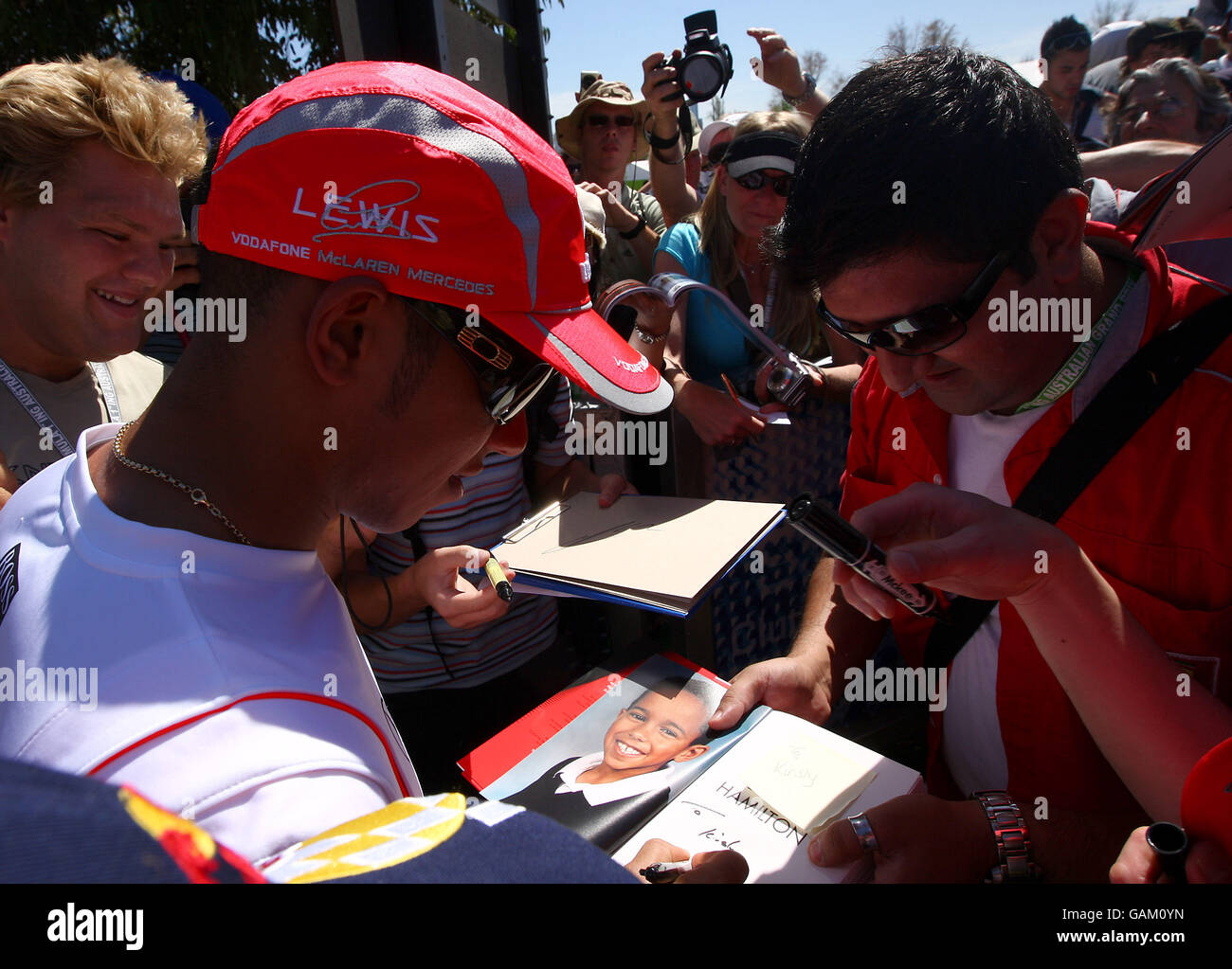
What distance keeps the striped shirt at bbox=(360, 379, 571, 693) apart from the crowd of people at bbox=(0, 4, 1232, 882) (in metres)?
0.01

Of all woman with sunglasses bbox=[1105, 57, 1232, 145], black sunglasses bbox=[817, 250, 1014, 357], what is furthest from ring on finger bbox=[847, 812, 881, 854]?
woman with sunglasses bbox=[1105, 57, 1232, 145]

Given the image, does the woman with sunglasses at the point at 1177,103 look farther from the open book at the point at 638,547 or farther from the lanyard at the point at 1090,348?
the open book at the point at 638,547

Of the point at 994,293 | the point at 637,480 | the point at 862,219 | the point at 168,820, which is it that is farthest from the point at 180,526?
the point at 637,480

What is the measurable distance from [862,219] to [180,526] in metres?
1.38

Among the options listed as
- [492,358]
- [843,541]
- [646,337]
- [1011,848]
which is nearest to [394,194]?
[492,358]

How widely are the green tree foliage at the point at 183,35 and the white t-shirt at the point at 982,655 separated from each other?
8.01 metres

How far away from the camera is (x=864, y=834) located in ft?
4.22

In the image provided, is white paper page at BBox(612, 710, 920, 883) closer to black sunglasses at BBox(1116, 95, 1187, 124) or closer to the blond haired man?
the blond haired man

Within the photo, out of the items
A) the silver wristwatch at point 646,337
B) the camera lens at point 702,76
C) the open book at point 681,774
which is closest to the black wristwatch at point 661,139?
the camera lens at point 702,76

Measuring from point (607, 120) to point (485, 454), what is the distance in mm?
4200

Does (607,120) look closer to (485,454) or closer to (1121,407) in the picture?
(1121,407)

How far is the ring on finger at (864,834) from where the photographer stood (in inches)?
50.4

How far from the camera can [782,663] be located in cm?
191

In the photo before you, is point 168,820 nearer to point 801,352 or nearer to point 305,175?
point 305,175
